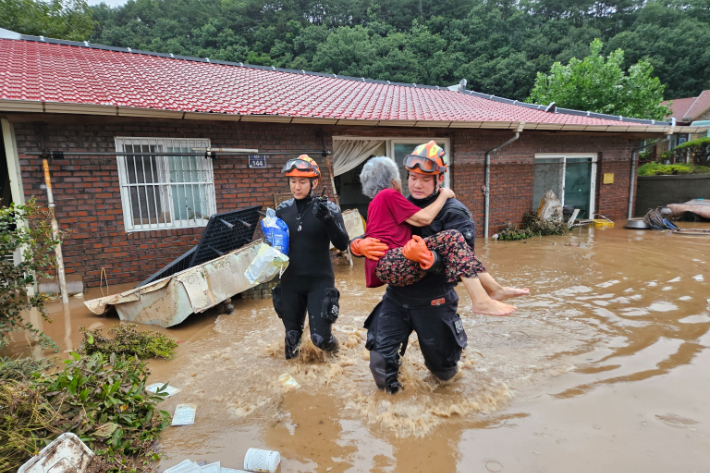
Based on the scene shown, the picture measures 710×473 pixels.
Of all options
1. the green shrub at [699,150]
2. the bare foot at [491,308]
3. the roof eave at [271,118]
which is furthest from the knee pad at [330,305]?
the green shrub at [699,150]

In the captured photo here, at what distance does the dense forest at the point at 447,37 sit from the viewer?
31188 mm

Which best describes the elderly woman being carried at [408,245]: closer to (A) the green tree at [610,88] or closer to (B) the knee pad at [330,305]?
(B) the knee pad at [330,305]

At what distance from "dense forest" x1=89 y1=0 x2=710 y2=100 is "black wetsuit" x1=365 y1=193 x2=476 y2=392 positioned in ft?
104

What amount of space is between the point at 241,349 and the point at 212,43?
3590 cm

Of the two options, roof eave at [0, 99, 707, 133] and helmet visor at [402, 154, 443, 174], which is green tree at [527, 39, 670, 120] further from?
helmet visor at [402, 154, 443, 174]

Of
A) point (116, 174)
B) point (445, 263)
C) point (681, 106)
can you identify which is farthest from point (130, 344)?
point (681, 106)

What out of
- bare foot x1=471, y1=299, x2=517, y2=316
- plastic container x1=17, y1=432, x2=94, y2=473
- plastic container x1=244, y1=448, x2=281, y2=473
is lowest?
plastic container x1=244, y1=448, x2=281, y2=473

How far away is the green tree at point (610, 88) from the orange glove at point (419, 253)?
21961 millimetres

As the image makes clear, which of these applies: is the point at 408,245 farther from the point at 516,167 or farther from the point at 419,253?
the point at 516,167

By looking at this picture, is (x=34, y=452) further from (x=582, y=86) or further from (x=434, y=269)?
(x=582, y=86)

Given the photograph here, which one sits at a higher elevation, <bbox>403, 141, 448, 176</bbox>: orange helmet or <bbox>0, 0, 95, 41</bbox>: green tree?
<bbox>0, 0, 95, 41</bbox>: green tree

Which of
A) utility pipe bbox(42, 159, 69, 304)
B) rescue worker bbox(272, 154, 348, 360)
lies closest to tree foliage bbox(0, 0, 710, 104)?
utility pipe bbox(42, 159, 69, 304)

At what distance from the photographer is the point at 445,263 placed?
2.56 m

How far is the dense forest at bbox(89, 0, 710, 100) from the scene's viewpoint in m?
31.2
